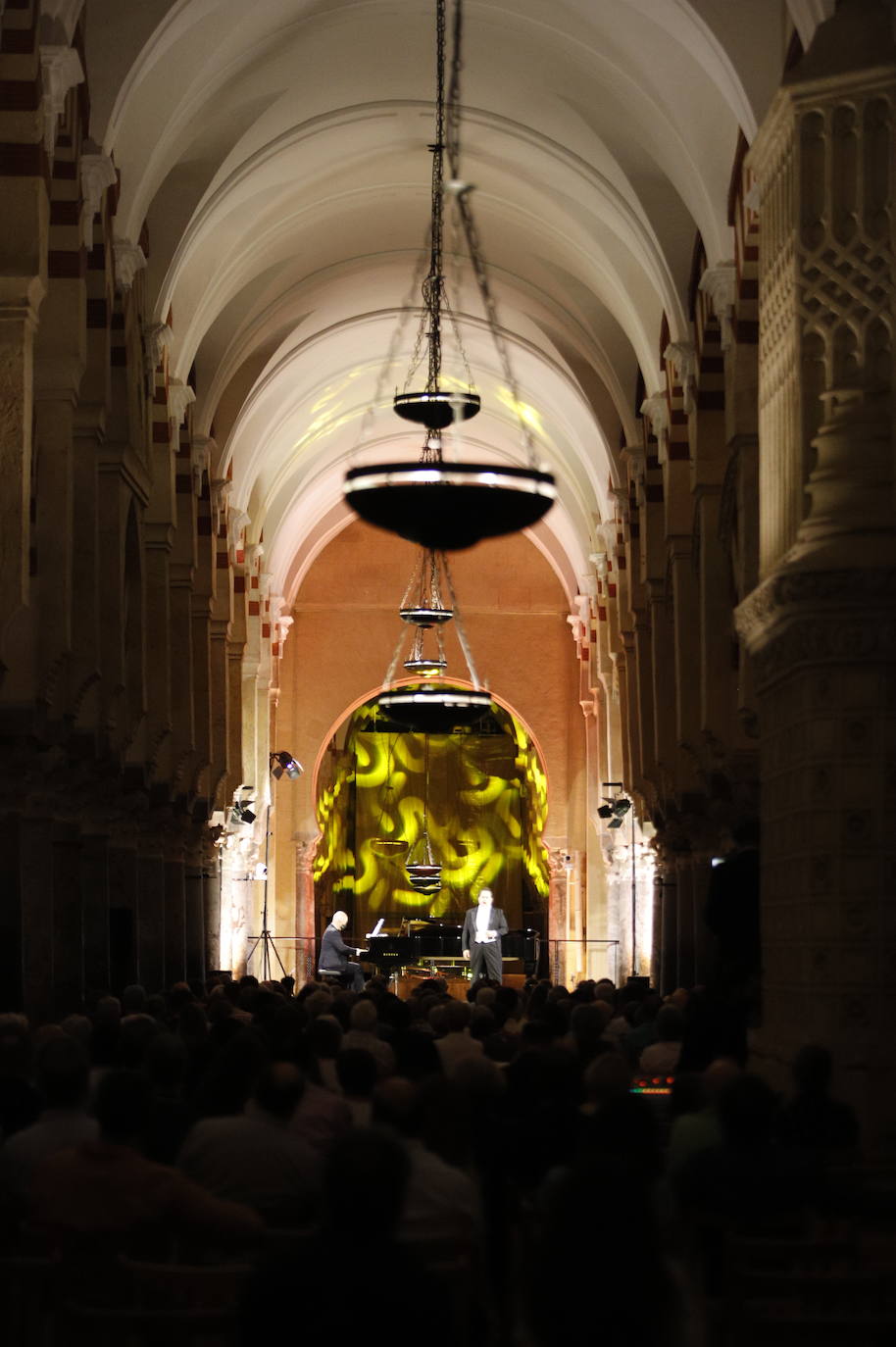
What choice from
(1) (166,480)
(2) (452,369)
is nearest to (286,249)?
(1) (166,480)

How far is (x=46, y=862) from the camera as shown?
1347 cm

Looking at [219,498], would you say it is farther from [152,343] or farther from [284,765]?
[284,765]

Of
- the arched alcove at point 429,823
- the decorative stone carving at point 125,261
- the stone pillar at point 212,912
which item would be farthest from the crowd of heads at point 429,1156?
the arched alcove at point 429,823

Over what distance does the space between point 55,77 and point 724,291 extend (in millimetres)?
5458

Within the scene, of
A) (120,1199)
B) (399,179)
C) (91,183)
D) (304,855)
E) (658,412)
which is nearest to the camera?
(120,1199)

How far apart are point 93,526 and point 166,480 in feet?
13.5

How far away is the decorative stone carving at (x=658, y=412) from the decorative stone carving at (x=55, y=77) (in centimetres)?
776

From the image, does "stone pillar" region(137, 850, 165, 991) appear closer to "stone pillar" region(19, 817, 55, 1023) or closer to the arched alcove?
"stone pillar" region(19, 817, 55, 1023)

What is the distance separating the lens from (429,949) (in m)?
30.9

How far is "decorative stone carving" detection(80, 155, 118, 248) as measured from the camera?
1407 cm

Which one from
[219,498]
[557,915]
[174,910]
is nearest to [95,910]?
[174,910]

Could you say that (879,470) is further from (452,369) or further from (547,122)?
(452,369)

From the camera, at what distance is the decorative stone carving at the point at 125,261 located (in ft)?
51.2

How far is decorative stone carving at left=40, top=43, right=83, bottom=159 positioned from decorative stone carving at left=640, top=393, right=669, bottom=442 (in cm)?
776
